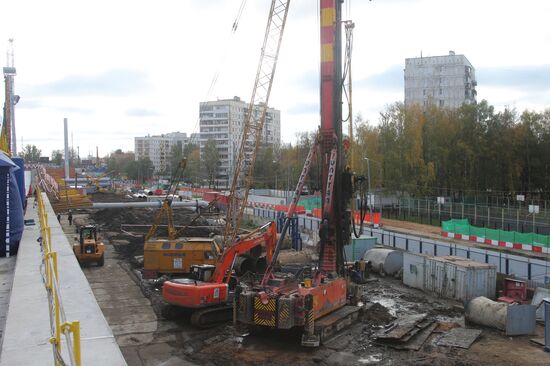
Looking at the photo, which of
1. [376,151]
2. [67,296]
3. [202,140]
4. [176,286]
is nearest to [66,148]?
[202,140]

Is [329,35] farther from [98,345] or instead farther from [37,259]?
[98,345]

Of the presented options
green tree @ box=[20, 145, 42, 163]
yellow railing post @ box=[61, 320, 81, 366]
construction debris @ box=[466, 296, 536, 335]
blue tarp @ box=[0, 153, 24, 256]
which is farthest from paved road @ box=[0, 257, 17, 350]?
green tree @ box=[20, 145, 42, 163]

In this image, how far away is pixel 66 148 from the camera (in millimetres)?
108188

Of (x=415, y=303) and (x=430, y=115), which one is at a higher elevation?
(x=430, y=115)

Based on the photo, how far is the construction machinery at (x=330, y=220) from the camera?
16.0 meters

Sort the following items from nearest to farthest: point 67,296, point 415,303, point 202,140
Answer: point 67,296, point 415,303, point 202,140

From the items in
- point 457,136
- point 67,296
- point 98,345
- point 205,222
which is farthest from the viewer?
point 457,136

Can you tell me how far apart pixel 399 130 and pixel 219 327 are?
179 ft

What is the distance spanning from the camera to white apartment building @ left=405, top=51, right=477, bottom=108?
9044cm

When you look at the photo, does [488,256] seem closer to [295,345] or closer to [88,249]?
[295,345]

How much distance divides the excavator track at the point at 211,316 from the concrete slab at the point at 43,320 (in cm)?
817

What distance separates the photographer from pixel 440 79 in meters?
91.8

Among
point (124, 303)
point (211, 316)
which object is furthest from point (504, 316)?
point (124, 303)

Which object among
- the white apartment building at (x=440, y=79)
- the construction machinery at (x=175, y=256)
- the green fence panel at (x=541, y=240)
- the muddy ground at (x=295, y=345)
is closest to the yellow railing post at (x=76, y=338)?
the muddy ground at (x=295, y=345)
